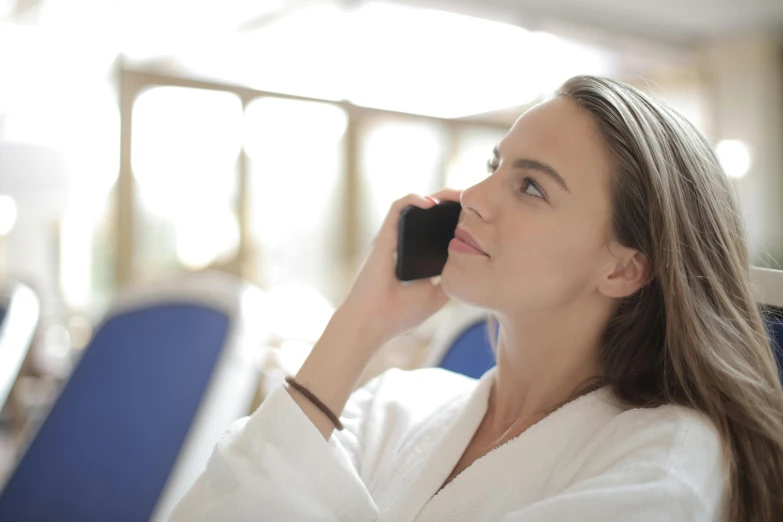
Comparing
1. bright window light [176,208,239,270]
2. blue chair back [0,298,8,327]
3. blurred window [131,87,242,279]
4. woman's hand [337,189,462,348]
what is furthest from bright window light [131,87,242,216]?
woman's hand [337,189,462,348]

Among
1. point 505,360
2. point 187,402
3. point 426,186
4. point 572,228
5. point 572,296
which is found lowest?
point 426,186

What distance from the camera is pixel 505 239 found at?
1.02m

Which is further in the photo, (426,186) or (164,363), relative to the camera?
(426,186)

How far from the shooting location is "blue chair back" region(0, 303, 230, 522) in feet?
4.26

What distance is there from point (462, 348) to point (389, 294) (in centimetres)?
36

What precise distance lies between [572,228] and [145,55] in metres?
5.18

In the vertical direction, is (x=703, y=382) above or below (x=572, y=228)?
below

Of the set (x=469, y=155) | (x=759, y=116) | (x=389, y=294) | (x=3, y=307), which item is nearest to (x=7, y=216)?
(x=469, y=155)

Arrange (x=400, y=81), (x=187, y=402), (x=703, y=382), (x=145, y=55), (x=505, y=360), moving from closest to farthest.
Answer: (x=703, y=382) < (x=505, y=360) < (x=187, y=402) < (x=145, y=55) < (x=400, y=81)

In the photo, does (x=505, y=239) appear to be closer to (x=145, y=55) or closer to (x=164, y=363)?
(x=164, y=363)

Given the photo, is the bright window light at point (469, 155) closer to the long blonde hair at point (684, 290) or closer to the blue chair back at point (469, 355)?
the blue chair back at point (469, 355)

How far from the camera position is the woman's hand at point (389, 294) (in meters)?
1.10

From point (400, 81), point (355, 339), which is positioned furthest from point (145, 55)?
point (355, 339)

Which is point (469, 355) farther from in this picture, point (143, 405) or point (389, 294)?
point (143, 405)
